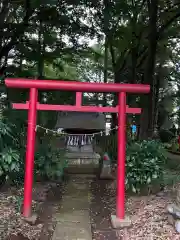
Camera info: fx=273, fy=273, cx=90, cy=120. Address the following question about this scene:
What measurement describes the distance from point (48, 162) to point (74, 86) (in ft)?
8.12

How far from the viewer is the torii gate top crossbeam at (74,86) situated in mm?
4531

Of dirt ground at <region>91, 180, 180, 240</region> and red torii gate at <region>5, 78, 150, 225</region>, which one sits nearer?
dirt ground at <region>91, 180, 180, 240</region>

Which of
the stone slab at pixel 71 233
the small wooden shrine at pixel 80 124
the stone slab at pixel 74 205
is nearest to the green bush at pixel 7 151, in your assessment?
the stone slab at pixel 71 233

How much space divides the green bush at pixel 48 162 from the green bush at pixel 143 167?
1.79 metres

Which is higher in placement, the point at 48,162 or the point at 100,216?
the point at 48,162

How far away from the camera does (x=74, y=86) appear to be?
462 cm

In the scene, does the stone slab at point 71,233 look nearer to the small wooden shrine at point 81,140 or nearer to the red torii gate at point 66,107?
the red torii gate at point 66,107

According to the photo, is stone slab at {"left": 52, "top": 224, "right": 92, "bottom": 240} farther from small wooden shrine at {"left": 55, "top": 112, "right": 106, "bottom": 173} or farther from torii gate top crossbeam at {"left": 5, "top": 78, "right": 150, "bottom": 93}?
small wooden shrine at {"left": 55, "top": 112, "right": 106, "bottom": 173}

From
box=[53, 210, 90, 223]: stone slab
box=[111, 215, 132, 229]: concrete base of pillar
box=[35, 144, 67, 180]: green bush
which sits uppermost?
box=[35, 144, 67, 180]: green bush

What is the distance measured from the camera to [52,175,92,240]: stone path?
4.09 metres

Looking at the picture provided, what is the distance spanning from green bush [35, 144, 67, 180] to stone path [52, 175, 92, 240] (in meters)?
0.63

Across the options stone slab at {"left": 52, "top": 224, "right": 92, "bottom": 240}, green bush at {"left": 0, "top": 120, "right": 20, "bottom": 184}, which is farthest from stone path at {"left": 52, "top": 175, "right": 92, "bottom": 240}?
green bush at {"left": 0, "top": 120, "right": 20, "bottom": 184}

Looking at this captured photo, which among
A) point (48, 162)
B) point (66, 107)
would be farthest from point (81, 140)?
point (66, 107)

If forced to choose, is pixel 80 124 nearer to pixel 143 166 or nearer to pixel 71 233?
pixel 143 166
